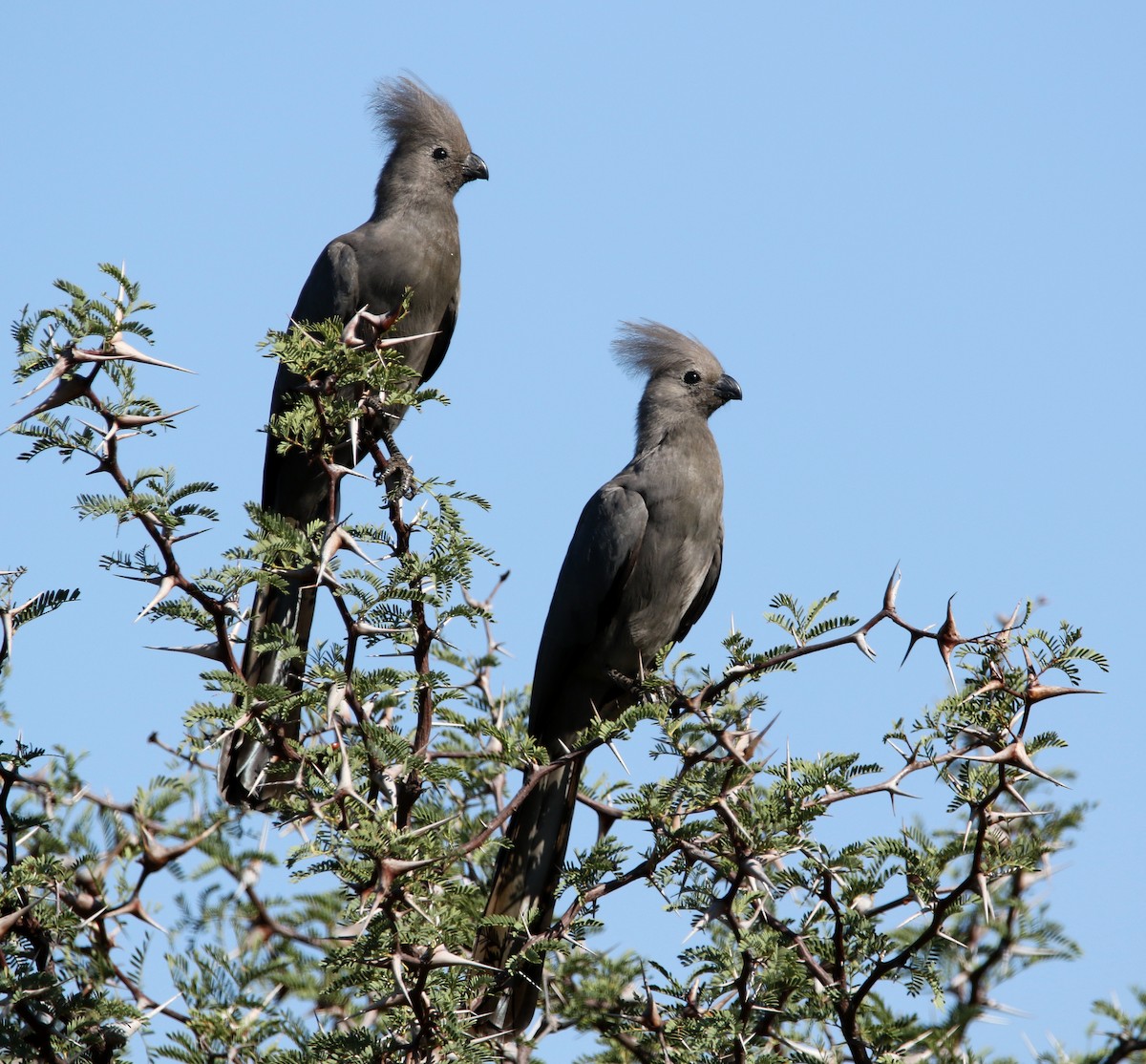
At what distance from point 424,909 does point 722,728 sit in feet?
3.88

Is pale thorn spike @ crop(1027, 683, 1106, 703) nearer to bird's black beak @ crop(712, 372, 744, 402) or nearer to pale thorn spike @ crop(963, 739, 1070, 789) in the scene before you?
pale thorn spike @ crop(963, 739, 1070, 789)

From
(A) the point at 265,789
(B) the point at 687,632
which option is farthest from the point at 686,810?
(B) the point at 687,632

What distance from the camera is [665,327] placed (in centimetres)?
823

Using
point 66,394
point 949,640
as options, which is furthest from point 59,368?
point 949,640

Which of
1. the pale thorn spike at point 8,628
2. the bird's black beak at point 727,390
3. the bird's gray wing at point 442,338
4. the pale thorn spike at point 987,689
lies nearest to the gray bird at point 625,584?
the bird's black beak at point 727,390

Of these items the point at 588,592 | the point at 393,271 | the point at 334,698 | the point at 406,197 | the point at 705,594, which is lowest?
the point at 334,698

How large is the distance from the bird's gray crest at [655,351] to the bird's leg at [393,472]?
2226mm

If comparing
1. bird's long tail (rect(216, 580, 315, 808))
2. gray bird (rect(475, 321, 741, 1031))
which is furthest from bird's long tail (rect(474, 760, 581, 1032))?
bird's long tail (rect(216, 580, 315, 808))

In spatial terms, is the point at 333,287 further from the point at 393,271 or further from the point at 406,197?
the point at 406,197

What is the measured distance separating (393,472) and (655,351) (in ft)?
9.17

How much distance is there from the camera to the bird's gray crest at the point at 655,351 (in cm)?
799

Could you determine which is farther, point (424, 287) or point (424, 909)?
point (424, 287)

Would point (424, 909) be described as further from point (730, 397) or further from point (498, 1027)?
point (730, 397)

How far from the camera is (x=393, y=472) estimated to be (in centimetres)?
580
